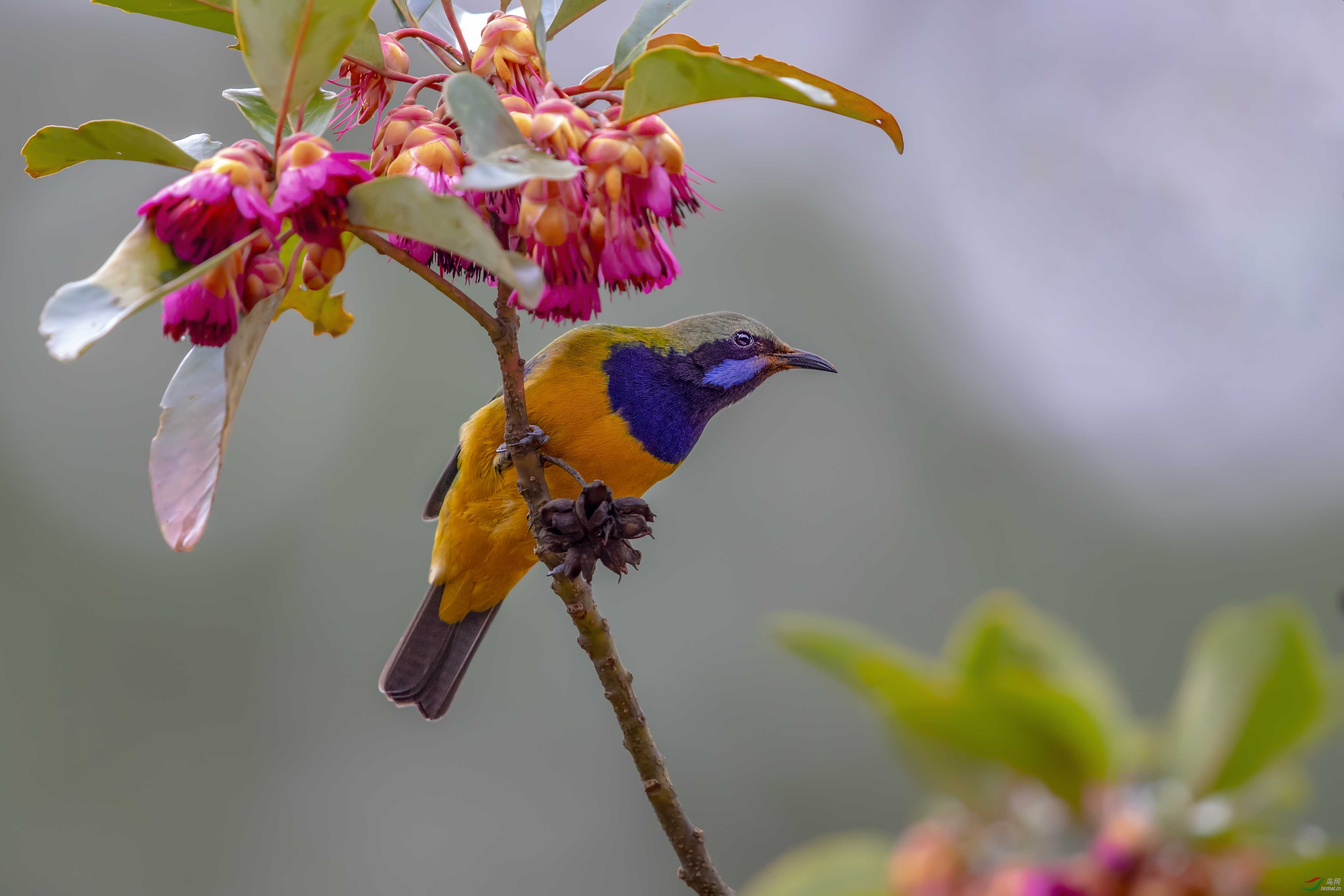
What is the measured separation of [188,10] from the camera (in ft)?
4.29

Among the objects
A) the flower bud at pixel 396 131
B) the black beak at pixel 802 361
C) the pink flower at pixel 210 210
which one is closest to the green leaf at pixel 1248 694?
the pink flower at pixel 210 210

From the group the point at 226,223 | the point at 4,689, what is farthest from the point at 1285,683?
the point at 4,689

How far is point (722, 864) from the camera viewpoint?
7145mm

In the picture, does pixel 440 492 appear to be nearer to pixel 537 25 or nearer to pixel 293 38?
pixel 537 25

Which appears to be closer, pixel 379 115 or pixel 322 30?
pixel 322 30

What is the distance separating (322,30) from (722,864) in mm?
7054

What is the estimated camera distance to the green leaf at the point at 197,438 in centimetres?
111

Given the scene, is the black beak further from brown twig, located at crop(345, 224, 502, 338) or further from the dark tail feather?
brown twig, located at crop(345, 224, 502, 338)

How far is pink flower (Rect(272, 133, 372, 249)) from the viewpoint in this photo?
1028 mm

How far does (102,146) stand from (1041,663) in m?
1.20

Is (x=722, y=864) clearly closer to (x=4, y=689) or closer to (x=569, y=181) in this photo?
(x=4, y=689)

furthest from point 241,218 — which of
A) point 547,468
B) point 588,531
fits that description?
point 547,468

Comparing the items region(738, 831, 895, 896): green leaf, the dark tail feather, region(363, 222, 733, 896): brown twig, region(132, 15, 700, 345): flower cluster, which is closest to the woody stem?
region(363, 222, 733, 896): brown twig

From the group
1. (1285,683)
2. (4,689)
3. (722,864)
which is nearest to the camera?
(1285,683)
